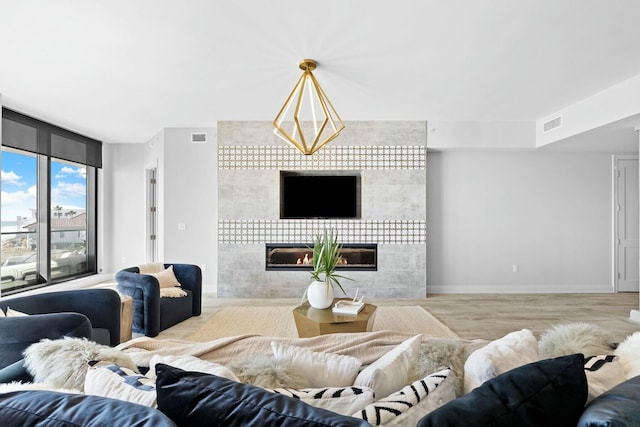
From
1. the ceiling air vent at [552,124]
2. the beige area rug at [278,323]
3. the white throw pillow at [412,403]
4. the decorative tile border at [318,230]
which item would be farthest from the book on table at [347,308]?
the ceiling air vent at [552,124]

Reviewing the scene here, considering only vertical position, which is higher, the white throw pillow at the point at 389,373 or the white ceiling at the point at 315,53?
the white ceiling at the point at 315,53

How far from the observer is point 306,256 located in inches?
219

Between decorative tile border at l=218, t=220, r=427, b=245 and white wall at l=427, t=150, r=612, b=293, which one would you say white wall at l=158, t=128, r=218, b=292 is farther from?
white wall at l=427, t=150, r=612, b=293

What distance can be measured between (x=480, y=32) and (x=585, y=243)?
16.0 ft

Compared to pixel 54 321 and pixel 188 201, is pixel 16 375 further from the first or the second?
pixel 188 201

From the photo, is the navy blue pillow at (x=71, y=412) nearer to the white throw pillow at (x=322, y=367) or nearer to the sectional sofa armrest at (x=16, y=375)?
the white throw pillow at (x=322, y=367)

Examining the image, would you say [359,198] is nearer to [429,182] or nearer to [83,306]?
[429,182]

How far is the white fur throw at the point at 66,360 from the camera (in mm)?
1094

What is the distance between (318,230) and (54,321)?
3860 millimetres

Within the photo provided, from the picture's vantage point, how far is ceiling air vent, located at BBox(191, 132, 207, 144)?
5672mm

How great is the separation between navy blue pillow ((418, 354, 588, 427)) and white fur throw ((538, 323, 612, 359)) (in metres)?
0.43

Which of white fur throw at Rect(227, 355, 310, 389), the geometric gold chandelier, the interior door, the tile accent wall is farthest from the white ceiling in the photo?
the interior door

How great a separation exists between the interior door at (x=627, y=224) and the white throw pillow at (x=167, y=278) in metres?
7.03

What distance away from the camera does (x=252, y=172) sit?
5492mm
